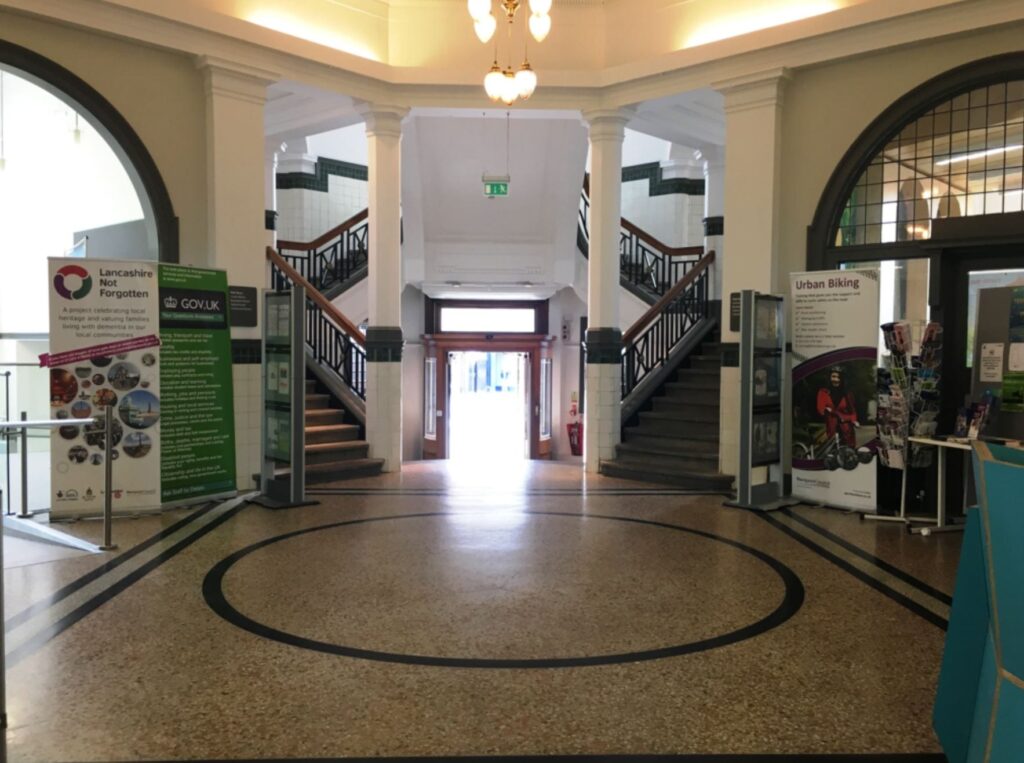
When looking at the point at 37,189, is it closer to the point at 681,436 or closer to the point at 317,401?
the point at 317,401

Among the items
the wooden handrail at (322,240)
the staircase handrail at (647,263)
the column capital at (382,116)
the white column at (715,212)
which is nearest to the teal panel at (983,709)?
the column capital at (382,116)

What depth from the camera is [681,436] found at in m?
8.75

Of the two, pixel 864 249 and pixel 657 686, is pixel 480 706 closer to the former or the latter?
pixel 657 686

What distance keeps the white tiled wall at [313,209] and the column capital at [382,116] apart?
4.61 metres

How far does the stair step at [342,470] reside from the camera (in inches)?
313

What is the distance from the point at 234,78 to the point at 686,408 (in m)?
5.78

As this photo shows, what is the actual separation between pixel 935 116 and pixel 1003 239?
1196 mm

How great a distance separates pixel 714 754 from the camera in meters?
2.65

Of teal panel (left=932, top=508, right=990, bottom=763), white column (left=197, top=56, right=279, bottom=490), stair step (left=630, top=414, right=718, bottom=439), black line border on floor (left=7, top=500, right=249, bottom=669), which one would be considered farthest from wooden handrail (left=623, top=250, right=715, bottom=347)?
teal panel (left=932, top=508, right=990, bottom=763)

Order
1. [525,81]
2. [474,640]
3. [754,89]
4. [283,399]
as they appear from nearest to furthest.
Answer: [474,640] → [525,81] → [283,399] → [754,89]

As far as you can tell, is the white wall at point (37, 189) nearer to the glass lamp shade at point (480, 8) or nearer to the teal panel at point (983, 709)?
the glass lamp shade at point (480, 8)

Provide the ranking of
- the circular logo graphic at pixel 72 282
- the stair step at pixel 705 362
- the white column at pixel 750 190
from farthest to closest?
the stair step at pixel 705 362 → the white column at pixel 750 190 → the circular logo graphic at pixel 72 282

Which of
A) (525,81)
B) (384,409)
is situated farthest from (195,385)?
(525,81)

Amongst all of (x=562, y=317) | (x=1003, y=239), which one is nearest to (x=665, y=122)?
(x=1003, y=239)
